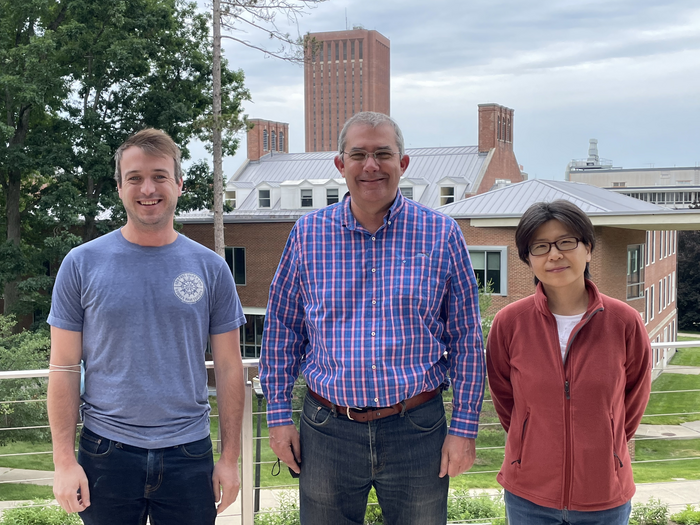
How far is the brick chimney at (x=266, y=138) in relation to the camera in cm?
4169

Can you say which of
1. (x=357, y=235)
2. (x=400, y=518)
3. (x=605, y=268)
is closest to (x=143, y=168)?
(x=357, y=235)

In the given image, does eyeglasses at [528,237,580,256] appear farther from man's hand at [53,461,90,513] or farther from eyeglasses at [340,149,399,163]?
man's hand at [53,461,90,513]

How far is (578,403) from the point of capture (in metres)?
2.33

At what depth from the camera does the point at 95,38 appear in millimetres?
20328

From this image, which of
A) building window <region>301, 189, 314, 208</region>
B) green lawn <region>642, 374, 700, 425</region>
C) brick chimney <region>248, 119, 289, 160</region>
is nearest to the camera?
green lawn <region>642, 374, 700, 425</region>

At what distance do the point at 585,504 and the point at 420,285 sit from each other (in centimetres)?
93

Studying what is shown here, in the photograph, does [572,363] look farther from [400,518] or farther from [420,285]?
[400,518]

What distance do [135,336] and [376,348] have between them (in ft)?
2.73

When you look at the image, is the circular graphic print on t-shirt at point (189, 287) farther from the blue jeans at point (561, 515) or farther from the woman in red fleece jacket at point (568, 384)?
the blue jeans at point (561, 515)

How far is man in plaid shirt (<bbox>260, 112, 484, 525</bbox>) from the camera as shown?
95.9 inches

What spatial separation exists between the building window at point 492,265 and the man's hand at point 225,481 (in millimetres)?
22000

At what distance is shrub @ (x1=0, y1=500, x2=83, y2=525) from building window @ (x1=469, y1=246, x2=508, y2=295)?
20956mm

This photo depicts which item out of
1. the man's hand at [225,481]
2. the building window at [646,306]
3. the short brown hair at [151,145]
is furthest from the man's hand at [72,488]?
the building window at [646,306]

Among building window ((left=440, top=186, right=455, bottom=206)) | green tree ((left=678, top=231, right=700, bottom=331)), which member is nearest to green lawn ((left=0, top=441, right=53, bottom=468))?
building window ((left=440, top=186, right=455, bottom=206))
